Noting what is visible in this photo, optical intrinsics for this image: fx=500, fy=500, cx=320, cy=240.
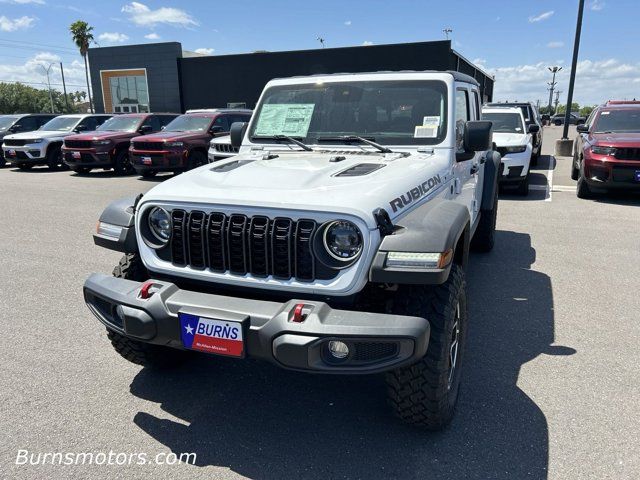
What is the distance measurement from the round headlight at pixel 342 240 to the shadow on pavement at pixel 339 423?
1022 millimetres

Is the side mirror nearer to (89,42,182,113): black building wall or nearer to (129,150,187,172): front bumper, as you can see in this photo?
(129,150,187,172): front bumper

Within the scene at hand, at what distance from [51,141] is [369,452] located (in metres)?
15.9

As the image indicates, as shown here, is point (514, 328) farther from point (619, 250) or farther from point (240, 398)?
point (619, 250)

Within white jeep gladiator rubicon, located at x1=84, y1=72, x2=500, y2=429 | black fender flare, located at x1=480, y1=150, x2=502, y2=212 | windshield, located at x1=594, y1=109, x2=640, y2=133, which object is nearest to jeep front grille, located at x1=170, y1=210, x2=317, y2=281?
white jeep gladiator rubicon, located at x1=84, y1=72, x2=500, y2=429

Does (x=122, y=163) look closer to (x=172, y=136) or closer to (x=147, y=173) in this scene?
(x=147, y=173)

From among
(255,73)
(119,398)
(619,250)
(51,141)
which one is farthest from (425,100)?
(255,73)

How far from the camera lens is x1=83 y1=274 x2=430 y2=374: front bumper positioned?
2143 mm

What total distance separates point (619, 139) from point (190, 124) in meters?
9.80

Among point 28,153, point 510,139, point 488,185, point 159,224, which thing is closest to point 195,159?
point 28,153

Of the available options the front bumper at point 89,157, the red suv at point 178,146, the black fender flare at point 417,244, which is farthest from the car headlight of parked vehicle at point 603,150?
the front bumper at point 89,157

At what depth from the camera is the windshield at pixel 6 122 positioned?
17280 mm

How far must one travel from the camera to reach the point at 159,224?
9.36ft

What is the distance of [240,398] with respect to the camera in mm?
3049

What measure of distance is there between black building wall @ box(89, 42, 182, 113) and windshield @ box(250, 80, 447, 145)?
32.7 metres
